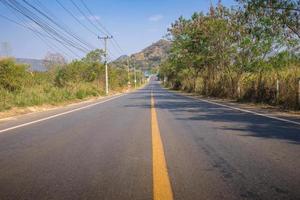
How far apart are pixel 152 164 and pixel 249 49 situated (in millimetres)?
24736

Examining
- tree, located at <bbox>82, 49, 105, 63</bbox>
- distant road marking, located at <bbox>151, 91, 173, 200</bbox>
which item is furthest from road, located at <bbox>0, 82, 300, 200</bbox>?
tree, located at <bbox>82, 49, 105, 63</bbox>

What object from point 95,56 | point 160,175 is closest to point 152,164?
point 160,175

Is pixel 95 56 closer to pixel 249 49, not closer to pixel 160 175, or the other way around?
pixel 249 49

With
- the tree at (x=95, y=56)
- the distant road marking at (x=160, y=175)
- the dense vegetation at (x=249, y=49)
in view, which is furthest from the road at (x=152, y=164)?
the tree at (x=95, y=56)

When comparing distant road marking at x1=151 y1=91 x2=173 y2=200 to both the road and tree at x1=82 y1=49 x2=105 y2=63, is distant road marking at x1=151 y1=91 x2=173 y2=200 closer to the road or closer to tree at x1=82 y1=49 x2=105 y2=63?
the road

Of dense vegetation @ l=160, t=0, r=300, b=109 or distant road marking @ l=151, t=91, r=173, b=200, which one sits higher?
dense vegetation @ l=160, t=0, r=300, b=109

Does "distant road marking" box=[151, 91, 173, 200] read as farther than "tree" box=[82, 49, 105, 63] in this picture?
No

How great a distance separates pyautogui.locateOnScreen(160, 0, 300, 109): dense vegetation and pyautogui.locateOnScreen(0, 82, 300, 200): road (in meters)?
10.5

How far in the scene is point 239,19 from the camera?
29.3 metres

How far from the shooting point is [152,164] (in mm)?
5965

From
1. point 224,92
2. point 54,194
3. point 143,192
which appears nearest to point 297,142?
point 143,192

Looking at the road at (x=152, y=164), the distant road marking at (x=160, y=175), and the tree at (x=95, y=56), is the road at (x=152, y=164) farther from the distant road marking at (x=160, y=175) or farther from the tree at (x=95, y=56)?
the tree at (x=95, y=56)

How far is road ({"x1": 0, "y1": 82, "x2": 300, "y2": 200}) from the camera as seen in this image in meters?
4.56

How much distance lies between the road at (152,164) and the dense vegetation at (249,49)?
34.5 ft
